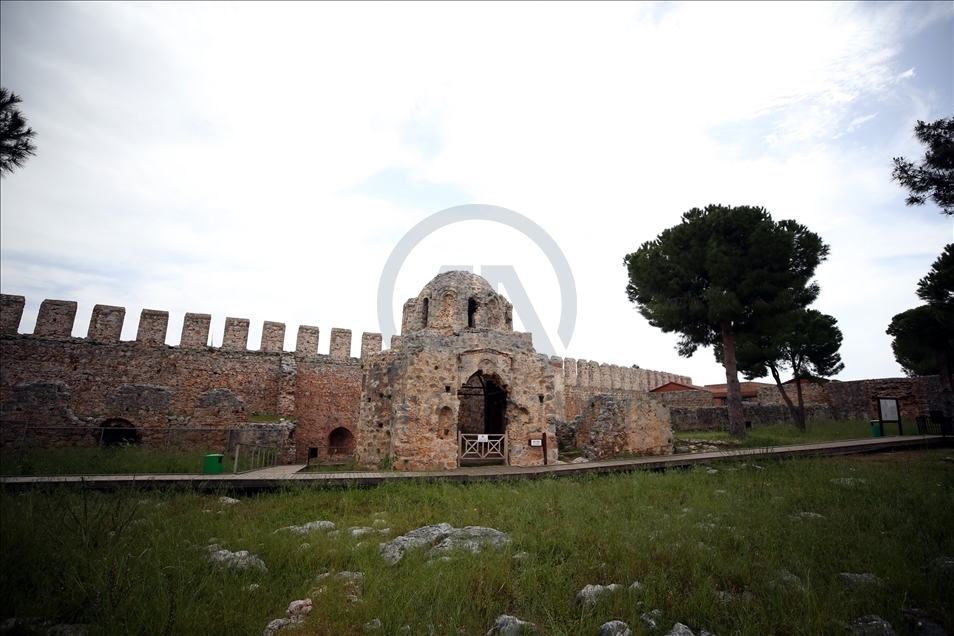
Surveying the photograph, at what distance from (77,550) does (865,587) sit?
25.0ft

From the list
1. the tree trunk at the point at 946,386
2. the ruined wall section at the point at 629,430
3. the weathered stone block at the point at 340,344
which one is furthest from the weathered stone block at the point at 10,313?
the tree trunk at the point at 946,386

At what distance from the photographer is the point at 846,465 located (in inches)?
415

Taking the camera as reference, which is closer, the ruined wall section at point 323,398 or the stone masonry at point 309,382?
the stone masonry at point 309,382

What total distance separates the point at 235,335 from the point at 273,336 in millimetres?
1579

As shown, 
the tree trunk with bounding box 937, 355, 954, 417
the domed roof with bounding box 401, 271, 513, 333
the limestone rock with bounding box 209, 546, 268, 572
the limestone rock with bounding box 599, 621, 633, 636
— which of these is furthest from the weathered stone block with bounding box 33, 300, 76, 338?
the tree trunk with bounding box 937, 355, 954, 417

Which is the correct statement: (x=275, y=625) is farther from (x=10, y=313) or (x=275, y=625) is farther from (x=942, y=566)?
(x=10, y=313)

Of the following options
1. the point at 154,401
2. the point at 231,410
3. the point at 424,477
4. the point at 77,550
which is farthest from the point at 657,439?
the point at 154,401

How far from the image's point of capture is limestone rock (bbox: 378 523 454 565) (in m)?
5.50

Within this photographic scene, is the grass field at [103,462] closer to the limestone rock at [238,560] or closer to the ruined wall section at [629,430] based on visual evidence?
the ruined wall section at [629,430]

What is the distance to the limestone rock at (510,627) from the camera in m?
3.80

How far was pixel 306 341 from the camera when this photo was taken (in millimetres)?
21812

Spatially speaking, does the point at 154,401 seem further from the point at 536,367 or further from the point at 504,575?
the point at 504,575

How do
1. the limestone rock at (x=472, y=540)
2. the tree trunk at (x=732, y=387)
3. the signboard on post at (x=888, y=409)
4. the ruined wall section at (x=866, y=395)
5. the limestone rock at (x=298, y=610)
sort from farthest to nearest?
the ruined wall section at (x=866, y=395)
the tree trunk at (x=732, y=387)
the signboard on post at (x=888, y=409)
the limestone rock at (x=472, y=540)
the limestone rock at (x=298, y=610)

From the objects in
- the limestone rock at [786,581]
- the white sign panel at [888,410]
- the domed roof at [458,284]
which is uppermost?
the domed roof at [458,284]
